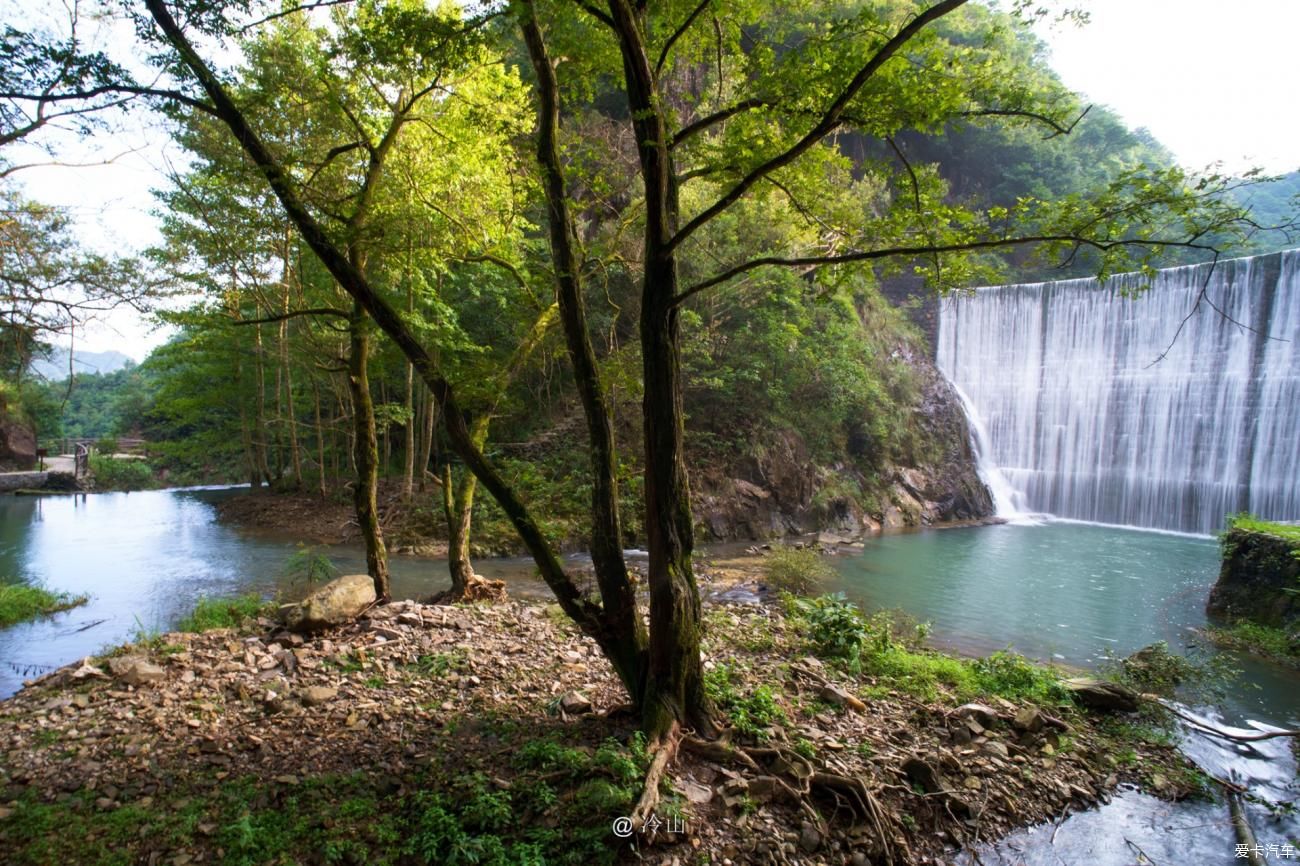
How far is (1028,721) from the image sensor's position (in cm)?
512

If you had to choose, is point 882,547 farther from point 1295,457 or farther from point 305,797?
point 305,797

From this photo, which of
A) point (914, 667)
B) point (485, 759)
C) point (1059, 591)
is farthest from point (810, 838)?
point (1059, 591)

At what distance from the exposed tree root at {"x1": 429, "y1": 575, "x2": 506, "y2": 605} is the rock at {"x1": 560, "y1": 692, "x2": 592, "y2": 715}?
358 centimetres

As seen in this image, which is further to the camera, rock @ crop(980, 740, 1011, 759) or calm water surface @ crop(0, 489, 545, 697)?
calm water surface @ crop(0, 489, 545, 697)

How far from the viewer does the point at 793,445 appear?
1780 cm

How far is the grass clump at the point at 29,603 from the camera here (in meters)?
8.23

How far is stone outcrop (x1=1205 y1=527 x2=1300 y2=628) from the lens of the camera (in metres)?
8.39

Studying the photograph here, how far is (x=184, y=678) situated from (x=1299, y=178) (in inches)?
1768

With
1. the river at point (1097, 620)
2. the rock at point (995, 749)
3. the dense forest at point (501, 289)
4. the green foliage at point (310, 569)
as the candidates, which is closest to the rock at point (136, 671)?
the dense forest at point (501, 289)

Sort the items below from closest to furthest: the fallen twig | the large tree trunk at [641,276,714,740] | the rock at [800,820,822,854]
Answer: the rock at [800,820,822,854], the large tree trunk at [641,276,714,740], the fallen twig

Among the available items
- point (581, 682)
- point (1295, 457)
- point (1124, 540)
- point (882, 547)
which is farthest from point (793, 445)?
point (581, 682)

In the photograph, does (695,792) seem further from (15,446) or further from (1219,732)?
(15,446)

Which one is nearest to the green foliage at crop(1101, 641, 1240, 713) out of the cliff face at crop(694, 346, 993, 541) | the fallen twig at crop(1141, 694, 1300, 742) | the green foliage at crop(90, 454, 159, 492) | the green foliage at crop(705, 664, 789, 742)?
the fallen twig at crop(1141, 694, 1300, 742)

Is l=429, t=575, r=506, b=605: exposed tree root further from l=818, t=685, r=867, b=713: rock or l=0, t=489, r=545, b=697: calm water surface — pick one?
l=818, t=685, r=867, b=713: rock
